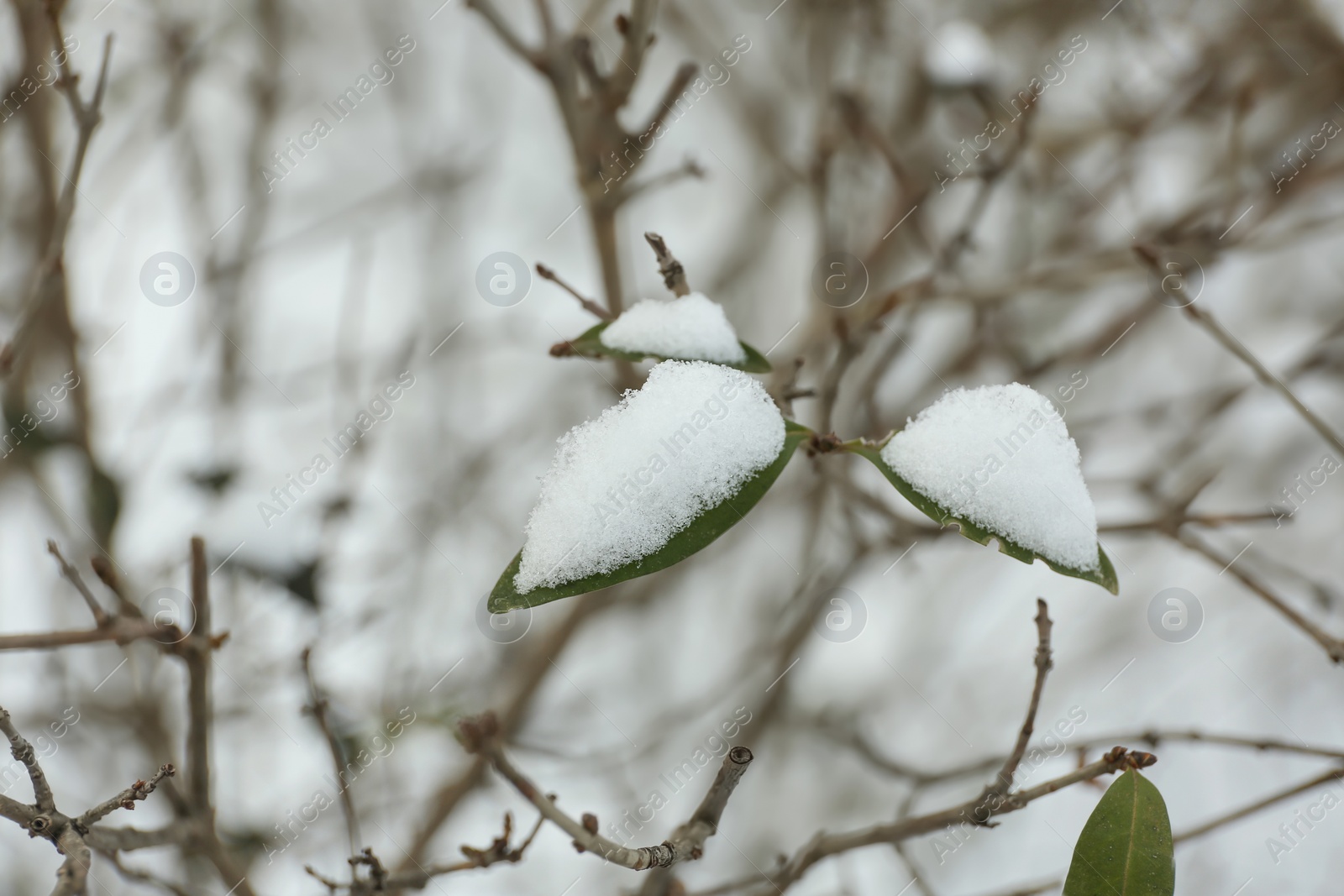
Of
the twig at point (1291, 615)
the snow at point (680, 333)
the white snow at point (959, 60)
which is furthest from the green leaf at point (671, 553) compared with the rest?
the white snow at point (959, 60)

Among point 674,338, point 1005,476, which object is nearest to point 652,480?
point 674,338

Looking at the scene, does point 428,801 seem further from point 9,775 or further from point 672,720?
point 9,775

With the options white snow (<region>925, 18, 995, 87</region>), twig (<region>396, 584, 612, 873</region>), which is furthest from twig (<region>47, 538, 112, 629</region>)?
white snow (<region>925, 18, 995, 87</region>)

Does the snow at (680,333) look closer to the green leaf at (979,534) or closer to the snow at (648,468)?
the snow at (648,468)

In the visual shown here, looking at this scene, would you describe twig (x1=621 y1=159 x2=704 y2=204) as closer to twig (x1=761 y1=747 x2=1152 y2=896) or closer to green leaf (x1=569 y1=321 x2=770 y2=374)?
green leaf (x1=569 y1=321 x2=770 y2=374)

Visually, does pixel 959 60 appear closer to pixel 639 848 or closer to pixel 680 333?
pixel 680 333
